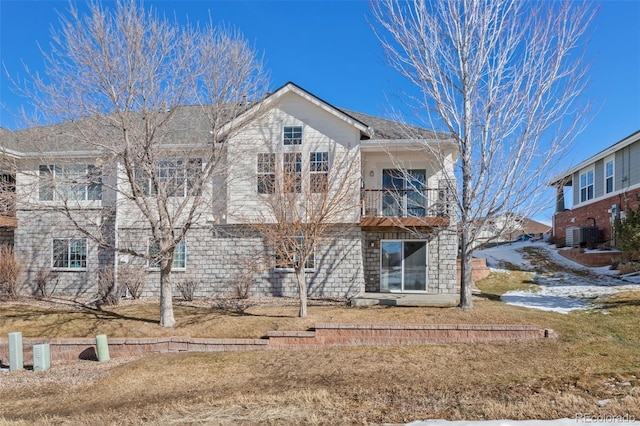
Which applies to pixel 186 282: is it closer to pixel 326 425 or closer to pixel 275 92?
pixel 275 92

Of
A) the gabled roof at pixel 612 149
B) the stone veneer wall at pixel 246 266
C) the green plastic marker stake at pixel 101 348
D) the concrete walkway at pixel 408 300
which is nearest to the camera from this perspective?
the green plastic marker stake at pixel 101 348

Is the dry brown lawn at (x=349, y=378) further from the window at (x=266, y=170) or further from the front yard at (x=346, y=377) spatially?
the window at (x=266, y=170)

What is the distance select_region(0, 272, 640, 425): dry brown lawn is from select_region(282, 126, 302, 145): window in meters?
6.52

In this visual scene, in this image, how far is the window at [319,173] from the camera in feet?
37.9

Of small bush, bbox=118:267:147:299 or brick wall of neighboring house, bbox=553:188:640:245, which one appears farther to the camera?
brick wall of neighboring house, bbox=553:188:640:245

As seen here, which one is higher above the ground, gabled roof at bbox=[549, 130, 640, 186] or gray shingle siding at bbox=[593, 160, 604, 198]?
gabled roof at bbox=[549, 130, 640, 186]

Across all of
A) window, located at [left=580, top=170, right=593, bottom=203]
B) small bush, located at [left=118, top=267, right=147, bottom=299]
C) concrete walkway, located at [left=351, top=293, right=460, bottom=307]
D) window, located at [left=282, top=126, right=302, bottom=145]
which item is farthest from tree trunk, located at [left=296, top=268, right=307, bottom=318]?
window, located at [left=580, top=170, right=593, bottom=203]

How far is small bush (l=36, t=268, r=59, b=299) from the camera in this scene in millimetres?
15163

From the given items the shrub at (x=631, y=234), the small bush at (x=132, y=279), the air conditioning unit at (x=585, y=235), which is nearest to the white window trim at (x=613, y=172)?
the air conditioning unit at (x=585, y=235)

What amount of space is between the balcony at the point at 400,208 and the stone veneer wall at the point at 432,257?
2.18 feet

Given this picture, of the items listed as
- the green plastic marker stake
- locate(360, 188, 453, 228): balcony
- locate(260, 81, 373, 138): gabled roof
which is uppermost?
locate(260, 81, 373, 138): gabled roof

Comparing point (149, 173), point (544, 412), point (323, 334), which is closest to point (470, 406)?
point (544, 412)

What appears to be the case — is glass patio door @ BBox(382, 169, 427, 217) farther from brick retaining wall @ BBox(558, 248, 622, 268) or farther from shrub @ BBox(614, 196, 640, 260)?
brick retaining wall @ BBox(558, 248, 622, 268)

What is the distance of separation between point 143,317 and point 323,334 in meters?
5.80
